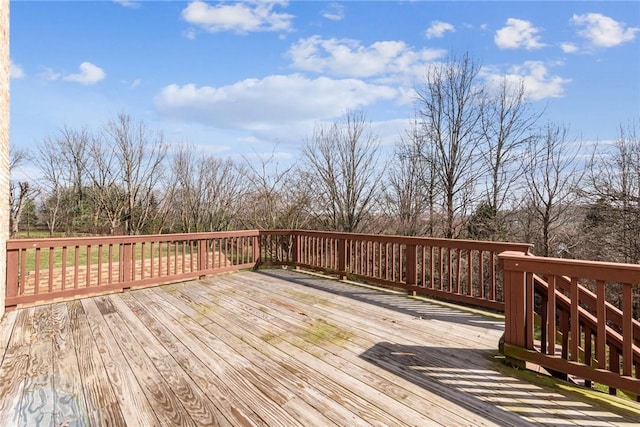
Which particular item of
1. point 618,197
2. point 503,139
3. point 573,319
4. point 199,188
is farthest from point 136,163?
point 618,197

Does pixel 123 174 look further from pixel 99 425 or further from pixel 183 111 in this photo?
pixel 99 425

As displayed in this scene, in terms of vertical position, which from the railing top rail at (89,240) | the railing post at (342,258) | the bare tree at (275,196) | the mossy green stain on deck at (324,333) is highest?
the bare tree at (275,196)

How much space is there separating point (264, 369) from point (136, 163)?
1567cm

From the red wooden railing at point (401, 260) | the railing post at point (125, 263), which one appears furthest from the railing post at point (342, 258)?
the railing post at point (125, 263)

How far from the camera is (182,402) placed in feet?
5.90

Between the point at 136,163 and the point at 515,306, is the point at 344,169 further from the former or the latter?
the point at 136,163

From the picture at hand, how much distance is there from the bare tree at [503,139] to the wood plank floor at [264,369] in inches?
344

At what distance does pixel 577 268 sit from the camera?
2004mm

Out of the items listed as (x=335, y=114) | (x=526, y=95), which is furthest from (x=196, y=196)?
(x=526, y=95)

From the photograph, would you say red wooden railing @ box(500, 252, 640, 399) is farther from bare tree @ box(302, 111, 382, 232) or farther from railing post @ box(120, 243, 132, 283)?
bare tree @ box(302, 111, 382, 232)

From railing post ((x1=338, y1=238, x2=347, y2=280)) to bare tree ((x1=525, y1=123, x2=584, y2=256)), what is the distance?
8.33 m

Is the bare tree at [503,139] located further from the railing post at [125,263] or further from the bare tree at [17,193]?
the bare tree at [17,193]

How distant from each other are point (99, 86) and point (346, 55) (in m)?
9.16

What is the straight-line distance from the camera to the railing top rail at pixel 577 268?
180cm
